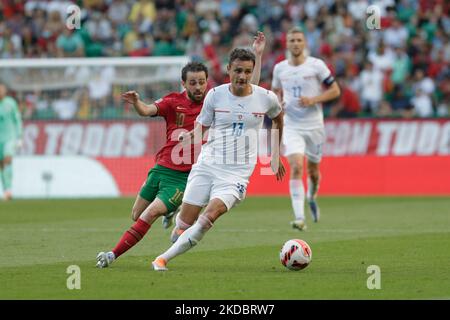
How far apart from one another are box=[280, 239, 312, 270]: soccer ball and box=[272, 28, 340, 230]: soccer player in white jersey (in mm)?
5477

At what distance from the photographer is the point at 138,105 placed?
36.7 ft

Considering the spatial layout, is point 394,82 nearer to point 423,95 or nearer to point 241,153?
point 423,95

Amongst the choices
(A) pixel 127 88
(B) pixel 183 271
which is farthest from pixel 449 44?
(B) pixel 183 271

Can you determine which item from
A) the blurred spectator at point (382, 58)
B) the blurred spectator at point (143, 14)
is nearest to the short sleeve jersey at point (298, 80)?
the blurred spectator at point (382, 58)

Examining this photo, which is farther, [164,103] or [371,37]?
[371,37]

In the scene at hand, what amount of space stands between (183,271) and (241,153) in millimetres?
1330

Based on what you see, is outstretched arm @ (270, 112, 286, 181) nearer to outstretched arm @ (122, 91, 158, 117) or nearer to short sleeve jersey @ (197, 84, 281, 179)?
short sleeve jersey @ (197, 84, 281, 179)

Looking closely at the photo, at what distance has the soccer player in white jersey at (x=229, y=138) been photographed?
1078 cm

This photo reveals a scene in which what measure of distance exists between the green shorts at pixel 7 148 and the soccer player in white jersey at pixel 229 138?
13.8 m

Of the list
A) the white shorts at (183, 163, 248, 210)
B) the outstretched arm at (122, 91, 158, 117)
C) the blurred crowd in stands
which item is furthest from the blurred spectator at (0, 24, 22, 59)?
the white shorts at (183, 163, 248, 210)

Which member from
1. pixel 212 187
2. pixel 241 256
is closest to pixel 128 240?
pixel 212 187
